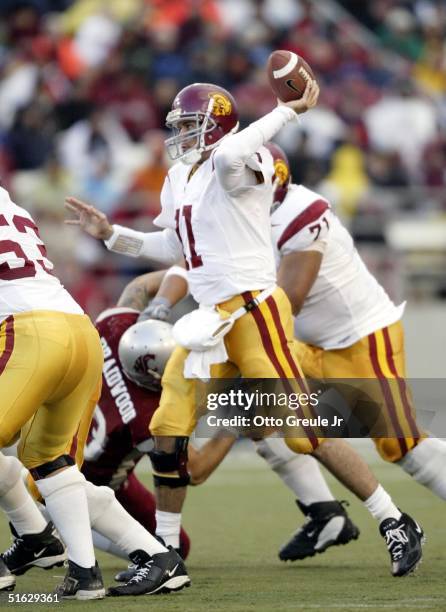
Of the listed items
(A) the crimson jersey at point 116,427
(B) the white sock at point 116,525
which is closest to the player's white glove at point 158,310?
(A) the crimson jersey at point 116,427

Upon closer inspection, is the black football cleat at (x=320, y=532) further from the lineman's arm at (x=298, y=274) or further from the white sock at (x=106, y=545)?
the lineman's arm at (x=298, y=274)

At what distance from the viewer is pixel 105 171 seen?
12031 millimetres

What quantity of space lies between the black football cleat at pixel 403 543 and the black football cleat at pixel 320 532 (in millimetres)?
586

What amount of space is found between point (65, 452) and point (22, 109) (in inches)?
331

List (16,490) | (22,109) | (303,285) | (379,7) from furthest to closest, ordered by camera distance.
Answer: (379,7), (22,109), (303,285), (16,490)

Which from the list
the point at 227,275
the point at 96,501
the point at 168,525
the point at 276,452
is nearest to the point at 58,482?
the point at 96,501

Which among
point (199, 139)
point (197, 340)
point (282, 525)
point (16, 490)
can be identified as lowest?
point (282, 525)

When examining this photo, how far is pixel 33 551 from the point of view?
5336mm

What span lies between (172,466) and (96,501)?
0.54 metres

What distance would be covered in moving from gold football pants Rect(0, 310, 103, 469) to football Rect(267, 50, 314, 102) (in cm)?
133

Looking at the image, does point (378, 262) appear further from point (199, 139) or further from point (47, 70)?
point (199, 139)

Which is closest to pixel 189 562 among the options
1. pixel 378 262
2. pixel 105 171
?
pixel 378 262

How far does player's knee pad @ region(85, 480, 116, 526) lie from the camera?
4.90m

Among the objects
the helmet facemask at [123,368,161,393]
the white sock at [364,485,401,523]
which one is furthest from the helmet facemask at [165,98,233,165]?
the white sock at [364,485,401,523]
